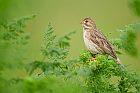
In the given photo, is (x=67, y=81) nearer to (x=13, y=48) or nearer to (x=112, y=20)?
(x=13, y=48)

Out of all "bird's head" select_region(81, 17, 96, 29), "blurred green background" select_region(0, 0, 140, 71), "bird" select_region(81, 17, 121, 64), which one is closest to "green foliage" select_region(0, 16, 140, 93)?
"bird" select_region(81, 17, 121, 64)

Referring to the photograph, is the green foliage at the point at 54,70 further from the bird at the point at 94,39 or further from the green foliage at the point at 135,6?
the bird at the point at 94,39

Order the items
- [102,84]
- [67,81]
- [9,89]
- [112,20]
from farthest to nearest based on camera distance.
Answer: [112,20], [102,84], [67,81], [9,89]

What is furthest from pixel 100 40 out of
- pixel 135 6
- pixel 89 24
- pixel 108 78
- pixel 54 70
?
pixel 135 6

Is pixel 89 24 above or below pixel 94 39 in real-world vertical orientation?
above

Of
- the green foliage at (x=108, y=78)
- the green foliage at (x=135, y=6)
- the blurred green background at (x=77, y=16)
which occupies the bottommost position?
the green foliage at (x=108, y=78)

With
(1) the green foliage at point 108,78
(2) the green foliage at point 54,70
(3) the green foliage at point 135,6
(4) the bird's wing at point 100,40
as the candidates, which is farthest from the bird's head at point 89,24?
(3) the green foliage at point 135,6

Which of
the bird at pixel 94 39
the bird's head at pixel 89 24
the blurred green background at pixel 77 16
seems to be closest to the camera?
the bird at pixel 94 39

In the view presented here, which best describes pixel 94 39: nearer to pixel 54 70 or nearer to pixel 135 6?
pixel 54 70

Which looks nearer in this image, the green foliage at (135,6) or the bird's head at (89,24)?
the green foliage at (135,6)

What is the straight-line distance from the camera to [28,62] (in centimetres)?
455

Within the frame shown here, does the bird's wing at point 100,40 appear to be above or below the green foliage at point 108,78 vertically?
above

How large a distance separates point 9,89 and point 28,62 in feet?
0.91

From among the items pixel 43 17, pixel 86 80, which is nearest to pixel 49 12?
pixel 43 17
